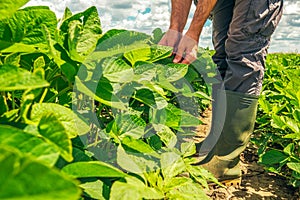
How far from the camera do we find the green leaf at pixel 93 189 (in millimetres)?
652

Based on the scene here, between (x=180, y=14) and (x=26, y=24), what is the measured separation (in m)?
1.40

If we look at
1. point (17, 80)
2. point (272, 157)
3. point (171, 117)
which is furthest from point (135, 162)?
point (272, 157)

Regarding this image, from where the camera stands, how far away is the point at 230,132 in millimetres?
2641

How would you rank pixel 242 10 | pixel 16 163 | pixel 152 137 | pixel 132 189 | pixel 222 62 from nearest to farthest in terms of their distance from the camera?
pixel 16 163 → pixel 132 189 → pixel 152 137 → pixel 242 10 → pixel 222 62

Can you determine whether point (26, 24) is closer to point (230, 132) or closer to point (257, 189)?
point (230, 132)

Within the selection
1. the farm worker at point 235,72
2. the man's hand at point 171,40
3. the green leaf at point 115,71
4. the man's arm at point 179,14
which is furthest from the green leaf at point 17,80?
the farm worker at point 235,72

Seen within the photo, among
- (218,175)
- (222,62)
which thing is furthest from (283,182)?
(222,62)

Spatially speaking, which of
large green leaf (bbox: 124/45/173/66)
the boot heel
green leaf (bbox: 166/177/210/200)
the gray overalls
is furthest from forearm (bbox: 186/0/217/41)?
the boot heel

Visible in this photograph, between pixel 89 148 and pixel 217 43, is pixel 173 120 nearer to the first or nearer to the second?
pixel 89 148

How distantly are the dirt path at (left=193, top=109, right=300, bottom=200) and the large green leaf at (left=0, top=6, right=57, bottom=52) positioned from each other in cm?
213

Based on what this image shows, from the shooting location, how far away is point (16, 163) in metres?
0.30

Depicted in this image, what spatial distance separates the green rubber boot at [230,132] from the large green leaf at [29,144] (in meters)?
2.28

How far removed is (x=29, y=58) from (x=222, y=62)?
2.20 metres

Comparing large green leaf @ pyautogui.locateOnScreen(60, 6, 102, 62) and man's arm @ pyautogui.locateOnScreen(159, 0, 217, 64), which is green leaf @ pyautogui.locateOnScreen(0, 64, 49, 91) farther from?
man's arm @ pyautogui.locateOnScreen(159, 0, 217, 64)
